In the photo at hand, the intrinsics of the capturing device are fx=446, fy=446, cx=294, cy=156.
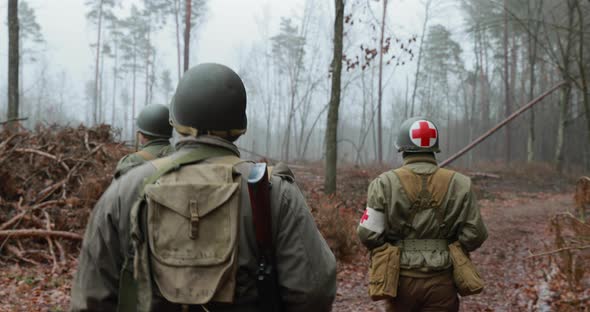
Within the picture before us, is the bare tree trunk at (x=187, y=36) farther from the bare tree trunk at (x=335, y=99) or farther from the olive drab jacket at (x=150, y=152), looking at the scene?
the olive drab jacket at (x=150, y=152)

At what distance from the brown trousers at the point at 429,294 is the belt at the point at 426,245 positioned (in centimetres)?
21

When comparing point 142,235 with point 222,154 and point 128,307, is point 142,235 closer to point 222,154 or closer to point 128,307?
point 128,307

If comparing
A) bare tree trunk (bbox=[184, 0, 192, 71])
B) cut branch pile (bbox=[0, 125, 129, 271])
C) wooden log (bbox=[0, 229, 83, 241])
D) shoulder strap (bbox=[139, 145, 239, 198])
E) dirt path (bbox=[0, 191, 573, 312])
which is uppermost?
bare tree trunk (bbox=[184, 0, 192, 71])

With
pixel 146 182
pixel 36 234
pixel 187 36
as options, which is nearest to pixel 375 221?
pixel 146 182

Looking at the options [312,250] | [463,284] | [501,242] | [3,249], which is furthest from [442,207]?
[501,242]

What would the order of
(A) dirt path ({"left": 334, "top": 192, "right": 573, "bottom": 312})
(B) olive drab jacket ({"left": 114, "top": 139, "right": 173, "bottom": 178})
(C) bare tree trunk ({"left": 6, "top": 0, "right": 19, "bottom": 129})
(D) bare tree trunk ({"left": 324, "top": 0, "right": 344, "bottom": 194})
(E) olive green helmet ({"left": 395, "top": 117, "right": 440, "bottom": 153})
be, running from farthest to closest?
(C) bare tree trunk ({"left": 6, "top": 0, "right": 19, "bottom": 129}) → (D) bare tree trunk ({"left": 324, "top": 0, "right": 344, "bottom": 194}) → (A) dirt path ({"left": 334, "top": 192, "right": 573, "bottom": 312}) → (B) olive drab jacket ({"left": 114, "top": 139, "right": 173, "bottom": 178}) → (E) olive green helmet ({"left": 395, "top": 117, "right": 440, "bottom": 153})

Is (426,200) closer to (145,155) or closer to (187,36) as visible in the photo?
(145,155)

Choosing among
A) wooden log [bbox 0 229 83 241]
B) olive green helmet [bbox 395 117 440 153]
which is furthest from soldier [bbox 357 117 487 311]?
wooden log [bbox 0 229 83 241]

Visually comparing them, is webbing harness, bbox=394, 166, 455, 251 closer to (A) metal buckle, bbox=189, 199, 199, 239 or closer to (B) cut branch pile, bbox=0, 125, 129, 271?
(A) metal buckle, bbox=189, 199, 199, 239

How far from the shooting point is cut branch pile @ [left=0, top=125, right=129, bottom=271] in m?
7.43

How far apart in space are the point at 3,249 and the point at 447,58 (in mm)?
43315

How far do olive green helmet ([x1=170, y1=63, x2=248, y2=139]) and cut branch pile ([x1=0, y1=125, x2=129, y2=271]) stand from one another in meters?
6.23

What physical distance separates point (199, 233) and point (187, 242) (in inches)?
2.1

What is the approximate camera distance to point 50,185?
9047mm
